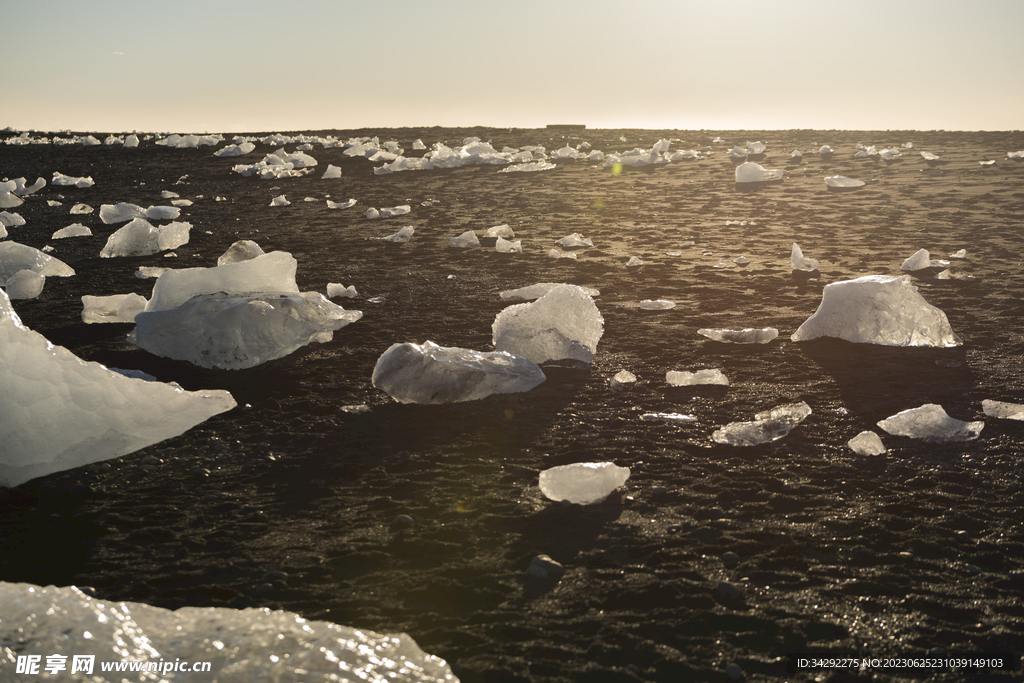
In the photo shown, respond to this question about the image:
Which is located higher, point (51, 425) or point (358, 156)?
point (358, 156)

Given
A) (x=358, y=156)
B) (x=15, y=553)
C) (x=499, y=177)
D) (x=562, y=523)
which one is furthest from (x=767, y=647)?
(x=358, y=156)

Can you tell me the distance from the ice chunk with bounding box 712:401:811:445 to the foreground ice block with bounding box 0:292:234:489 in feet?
5.30

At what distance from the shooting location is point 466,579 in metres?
1.41

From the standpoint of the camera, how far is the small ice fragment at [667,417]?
220 cm

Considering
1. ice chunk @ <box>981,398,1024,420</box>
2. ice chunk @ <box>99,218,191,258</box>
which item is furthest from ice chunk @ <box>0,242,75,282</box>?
ice chunk @ <box>981,398,1024,420</box>

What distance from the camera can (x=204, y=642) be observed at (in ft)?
3.92

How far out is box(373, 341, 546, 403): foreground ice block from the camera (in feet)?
7.56

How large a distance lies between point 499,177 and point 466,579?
25.3 feet

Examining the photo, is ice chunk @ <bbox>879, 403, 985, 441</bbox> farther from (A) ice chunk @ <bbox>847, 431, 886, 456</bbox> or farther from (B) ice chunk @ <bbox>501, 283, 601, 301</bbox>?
(B) ice chunk @ <bbox>501, 283, 601, 301</bbox>

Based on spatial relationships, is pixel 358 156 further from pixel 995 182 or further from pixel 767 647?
pixel 767 647

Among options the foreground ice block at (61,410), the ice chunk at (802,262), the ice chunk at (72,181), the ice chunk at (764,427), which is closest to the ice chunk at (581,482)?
the ice chunk at (764,427)

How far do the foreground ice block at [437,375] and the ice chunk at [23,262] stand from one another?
257cm

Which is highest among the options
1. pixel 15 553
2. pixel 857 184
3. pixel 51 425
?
pixel 857 184

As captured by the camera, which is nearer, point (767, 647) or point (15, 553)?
point (767, 647)
